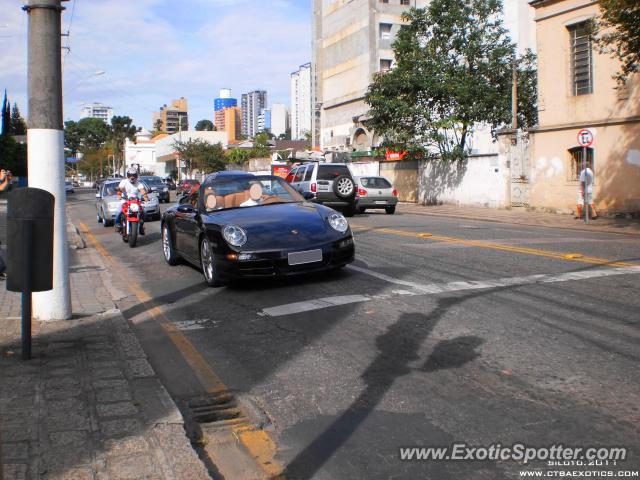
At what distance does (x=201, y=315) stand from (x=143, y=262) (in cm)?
541

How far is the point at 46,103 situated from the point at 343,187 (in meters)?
15.7

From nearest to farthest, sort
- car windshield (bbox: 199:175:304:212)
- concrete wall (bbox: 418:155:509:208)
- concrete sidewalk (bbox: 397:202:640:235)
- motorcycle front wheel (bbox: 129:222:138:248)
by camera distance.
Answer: car windshield (bbox: 199:175:304:212), motorcycle front wheel (bbox: 129:222:138:248), concrete sidewalk (bbox: 397:202:640:235), concrete wall (bbox: 418:155:509:208)

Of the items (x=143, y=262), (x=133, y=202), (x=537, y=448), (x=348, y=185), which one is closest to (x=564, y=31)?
(x=348, y=185)

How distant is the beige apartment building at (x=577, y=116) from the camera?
21734 mm

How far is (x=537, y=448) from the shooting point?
11.6 ft

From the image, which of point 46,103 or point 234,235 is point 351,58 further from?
point 46,103

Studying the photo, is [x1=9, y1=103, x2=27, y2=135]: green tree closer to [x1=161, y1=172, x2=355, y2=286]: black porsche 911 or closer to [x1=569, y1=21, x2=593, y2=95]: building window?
[x1=569, y1=21, x2=593, y2=95]: building window

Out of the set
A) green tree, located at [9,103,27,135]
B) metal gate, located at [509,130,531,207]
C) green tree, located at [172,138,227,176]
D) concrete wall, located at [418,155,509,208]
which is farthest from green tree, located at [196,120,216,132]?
metal gate, located at [509,130,531,207]

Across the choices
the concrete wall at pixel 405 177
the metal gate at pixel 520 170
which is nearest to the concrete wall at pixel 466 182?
the metal gate at pixel 520 170

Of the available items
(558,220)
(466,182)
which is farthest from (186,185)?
(558,220)

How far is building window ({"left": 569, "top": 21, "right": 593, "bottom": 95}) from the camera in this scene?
23.1 metres

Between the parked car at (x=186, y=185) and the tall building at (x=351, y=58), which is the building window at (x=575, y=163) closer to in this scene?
the parked car at (x=186, y=185)

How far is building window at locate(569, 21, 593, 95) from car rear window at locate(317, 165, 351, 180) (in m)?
8.78

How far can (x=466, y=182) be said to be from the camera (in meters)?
30.9
